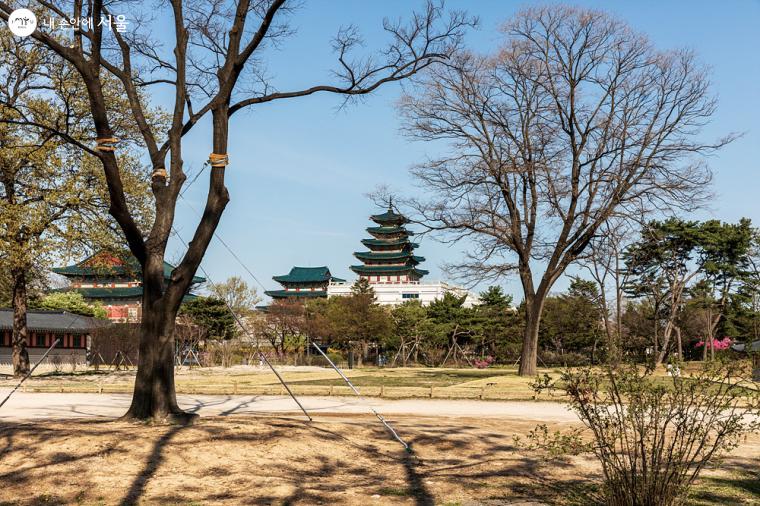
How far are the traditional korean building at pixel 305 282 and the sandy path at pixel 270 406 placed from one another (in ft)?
240

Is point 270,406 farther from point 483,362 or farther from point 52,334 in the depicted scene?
point 52,334

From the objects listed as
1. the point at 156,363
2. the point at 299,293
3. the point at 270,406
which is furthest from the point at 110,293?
the point at 156,363

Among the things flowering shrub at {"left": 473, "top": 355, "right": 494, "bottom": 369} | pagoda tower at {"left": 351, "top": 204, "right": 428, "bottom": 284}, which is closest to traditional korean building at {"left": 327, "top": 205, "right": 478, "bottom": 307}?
pagoda tower at {"left": 351, "top": 204, "right": 428, "bottom": 284}

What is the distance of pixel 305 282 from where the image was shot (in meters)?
98.4

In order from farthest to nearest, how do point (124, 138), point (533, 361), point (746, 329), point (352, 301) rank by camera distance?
point (352, 301), point (746, 329), point (533, 361), point (124, 138)

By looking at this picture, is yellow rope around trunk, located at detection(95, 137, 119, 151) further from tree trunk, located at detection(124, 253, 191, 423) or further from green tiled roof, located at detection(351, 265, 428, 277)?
green tiled roof, located at detection(351, 265, 428, 277)

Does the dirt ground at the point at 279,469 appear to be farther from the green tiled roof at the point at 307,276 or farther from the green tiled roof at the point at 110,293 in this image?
the green tiled roof at the point at 307,276

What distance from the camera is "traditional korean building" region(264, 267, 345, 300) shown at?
96.9 m

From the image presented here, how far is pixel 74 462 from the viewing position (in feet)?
28.8

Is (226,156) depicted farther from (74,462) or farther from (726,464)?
(726,464)

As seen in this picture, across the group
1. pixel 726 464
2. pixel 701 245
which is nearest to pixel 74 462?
pixel 726 464

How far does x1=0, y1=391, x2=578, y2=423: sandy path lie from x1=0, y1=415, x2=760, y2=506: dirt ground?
17.7 feet

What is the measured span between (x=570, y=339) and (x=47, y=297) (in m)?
45.9

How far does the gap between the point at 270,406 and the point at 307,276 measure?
263 ft
